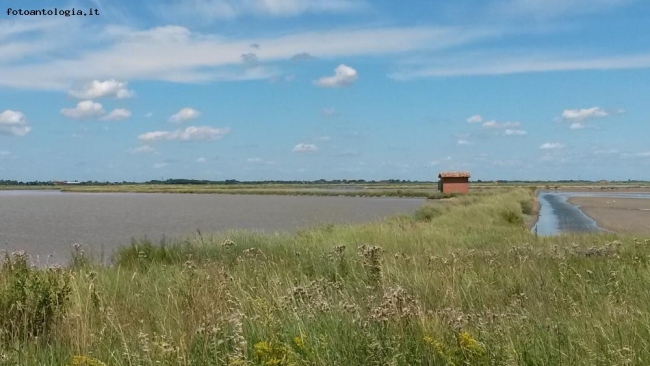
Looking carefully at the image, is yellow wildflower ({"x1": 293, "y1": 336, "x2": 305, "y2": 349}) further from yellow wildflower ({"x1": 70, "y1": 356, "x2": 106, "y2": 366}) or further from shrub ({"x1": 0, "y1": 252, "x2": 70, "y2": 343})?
shrub ({"x1": 0, "y1": 252, "x2": 70, "y2": 343})

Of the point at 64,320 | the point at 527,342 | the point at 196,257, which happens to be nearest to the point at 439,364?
the point at 527,342

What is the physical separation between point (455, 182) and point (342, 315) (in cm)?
7214

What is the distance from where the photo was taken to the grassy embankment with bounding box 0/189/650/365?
4.41 metres

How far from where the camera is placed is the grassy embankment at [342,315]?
4406 mm

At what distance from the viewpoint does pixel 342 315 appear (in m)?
5.29

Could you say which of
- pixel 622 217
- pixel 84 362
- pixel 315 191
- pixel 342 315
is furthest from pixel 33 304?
pixel 315 191

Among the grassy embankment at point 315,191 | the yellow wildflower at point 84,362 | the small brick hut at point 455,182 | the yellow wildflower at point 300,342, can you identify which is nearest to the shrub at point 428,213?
the yellow wildflower at point 300,342

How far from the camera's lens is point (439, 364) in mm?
4320

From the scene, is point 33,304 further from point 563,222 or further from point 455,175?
point 455,175

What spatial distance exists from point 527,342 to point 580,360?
46 cm

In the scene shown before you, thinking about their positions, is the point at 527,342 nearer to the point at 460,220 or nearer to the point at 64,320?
the point at 64,320

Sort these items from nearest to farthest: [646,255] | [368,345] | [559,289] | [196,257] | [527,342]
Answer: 1. [368,345]
2. [527,342]
3. [559,289]
4. [646,255]
5. [196,257]

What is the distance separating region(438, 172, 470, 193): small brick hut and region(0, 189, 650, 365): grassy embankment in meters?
64.9

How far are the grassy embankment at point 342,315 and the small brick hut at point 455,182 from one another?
6494 centimetres
